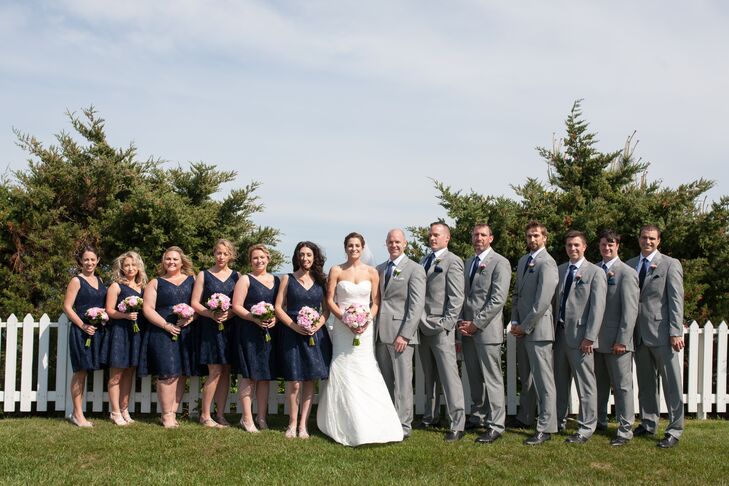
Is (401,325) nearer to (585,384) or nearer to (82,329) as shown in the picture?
(585,384)

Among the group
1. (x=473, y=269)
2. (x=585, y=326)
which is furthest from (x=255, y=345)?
(x=585, y=326)

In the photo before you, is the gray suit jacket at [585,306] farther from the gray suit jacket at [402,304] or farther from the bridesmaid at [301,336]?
the bridesmaid at [301,336]

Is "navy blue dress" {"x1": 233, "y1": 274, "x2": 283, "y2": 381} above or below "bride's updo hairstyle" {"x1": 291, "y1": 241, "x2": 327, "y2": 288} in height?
below

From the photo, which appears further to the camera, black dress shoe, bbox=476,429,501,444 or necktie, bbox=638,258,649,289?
necktie, bbox=638,258,649,289

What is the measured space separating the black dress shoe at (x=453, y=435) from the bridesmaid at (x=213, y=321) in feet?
8.50

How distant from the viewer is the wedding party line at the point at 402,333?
7.95 meters

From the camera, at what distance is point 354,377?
7965 mm

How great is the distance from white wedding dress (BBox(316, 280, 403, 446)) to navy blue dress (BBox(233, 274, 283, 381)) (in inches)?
26.1

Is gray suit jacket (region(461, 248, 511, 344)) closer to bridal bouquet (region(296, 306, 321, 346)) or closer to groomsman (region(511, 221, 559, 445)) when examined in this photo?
groomsman (region(511, 221, 559, 445))

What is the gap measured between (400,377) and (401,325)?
0.58 meters

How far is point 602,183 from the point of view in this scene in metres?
11.6

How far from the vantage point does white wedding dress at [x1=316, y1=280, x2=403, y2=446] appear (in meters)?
7.71

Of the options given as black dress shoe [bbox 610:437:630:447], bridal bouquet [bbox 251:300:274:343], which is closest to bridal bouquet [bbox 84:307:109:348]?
bridal bouquet [bbox 251:300:274:343]

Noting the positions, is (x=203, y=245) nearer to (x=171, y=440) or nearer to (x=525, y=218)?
(x=171, y=440)
